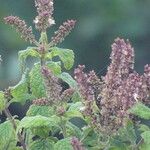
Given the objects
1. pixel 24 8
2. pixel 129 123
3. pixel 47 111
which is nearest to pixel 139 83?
pixel 129 123

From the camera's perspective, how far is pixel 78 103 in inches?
92.4

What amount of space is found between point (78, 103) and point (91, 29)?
2.41 meters

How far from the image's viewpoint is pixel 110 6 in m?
4.45

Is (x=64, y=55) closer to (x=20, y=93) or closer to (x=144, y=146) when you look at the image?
(x=20, y=93)

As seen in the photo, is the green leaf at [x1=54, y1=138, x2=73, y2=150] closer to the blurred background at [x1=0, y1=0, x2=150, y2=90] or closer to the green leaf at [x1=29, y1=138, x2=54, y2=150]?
the green leaf at [x1=29, y1=138, x2=54, y2=150]

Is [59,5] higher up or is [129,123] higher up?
[59,5]

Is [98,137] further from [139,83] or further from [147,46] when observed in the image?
[147,46]

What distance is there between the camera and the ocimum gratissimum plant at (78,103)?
2172 millimetres

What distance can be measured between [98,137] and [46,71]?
241 millimetres

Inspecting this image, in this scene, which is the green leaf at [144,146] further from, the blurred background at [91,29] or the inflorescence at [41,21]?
the blurred background at [91,29]

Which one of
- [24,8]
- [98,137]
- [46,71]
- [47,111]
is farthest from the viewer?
[24,8]

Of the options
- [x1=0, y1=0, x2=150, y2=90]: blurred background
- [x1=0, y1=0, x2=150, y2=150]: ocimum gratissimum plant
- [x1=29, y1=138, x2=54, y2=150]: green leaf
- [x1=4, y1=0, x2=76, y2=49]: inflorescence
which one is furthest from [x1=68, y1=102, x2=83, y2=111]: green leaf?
[x1=0, y1=0, x2=150, y2=90]: blurred background

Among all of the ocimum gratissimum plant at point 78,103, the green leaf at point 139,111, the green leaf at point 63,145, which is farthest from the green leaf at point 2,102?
the green leaf at point 139,111

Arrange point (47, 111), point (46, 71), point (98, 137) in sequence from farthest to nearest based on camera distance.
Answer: point (47, 111)
point (98, 137)
point (46, 71)
